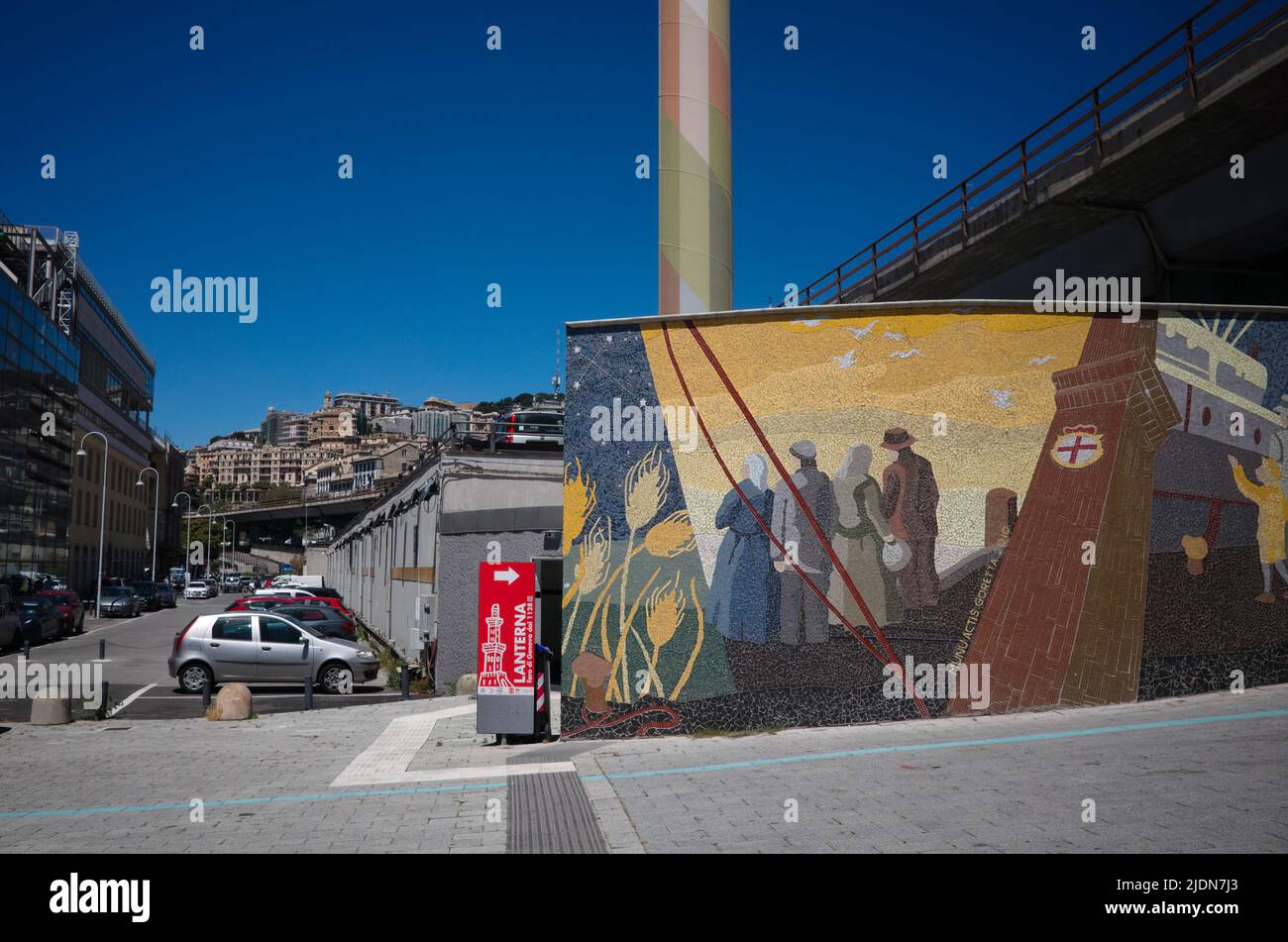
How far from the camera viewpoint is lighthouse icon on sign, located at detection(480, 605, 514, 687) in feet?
38.9

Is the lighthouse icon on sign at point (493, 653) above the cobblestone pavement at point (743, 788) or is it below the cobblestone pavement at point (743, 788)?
above

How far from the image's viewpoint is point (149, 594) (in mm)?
55594

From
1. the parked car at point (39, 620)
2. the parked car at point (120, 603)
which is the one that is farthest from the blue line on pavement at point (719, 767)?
the parked car at point (120, 603)

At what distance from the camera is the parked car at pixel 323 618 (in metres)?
24.6

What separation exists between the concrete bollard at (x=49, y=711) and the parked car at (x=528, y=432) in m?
12.9

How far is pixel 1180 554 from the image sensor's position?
472 inches

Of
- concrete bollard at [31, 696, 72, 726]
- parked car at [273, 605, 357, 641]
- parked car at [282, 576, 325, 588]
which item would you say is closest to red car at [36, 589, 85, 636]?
parked car at [282, 576, 325, 588]

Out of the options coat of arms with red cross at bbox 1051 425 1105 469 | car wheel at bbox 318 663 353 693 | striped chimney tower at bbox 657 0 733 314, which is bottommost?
car wheel at bbox 318 663 353 693

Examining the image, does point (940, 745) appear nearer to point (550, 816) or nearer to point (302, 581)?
point (550, 816)

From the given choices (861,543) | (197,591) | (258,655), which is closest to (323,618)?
(258,655)

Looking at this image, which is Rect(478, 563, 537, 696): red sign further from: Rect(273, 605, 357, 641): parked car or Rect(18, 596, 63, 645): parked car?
Rect(18, 596, 63, 645): parked car

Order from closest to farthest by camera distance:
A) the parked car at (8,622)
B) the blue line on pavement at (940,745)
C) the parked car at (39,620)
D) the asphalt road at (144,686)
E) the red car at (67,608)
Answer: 1. the blue line on pavement at (940,745)
2. the asphalt road at (144,686)
3. the parked car at (8,622)
4. the parked car at (39,620)
5. the red car at (67,608)

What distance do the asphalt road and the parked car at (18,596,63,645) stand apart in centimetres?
39

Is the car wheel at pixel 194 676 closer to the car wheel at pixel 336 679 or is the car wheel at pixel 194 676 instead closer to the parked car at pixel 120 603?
the car wheel at pixel 336 679
